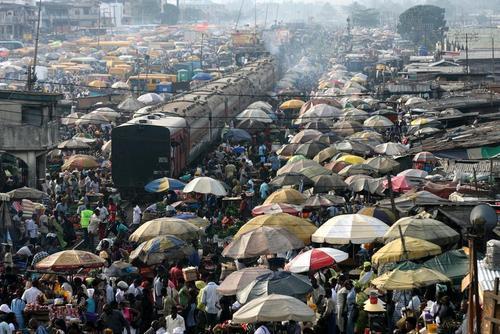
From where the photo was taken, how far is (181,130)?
27828 mm

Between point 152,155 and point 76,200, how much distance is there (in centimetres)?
225

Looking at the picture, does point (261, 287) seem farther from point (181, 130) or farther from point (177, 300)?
point (181, 130)

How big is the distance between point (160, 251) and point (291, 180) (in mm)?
5675

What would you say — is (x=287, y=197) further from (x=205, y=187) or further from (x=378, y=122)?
(x=378, y=122)

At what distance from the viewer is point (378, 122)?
3180 centimetres

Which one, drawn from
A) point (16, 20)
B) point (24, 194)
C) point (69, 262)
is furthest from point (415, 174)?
point (16, 20)

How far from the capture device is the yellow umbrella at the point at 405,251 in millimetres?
14375

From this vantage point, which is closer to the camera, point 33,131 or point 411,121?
point 33,131

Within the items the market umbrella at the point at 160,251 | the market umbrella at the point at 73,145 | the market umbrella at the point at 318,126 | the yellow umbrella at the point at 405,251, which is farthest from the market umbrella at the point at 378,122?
the yellow umbrella at the point at 405,251

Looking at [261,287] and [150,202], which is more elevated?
[261,287]

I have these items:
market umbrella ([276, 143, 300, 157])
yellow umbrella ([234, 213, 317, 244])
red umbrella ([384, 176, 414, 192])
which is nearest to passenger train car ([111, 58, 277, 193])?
market umbrella ([276, 143, 300, 157])

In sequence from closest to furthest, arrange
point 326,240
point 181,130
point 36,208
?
point 326,240 < point 36,208 < point 181,130

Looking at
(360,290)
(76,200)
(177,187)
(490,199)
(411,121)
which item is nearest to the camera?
(360,290)

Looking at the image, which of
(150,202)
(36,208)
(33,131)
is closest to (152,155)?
(150,202)
